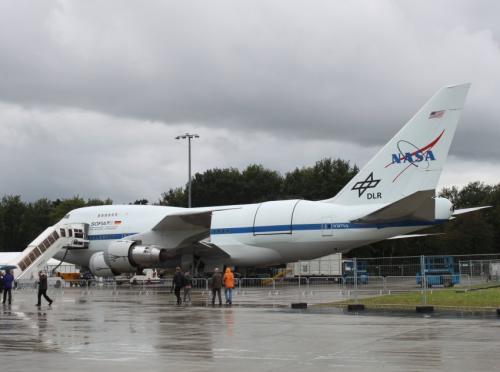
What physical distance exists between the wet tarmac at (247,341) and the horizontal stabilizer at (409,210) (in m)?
12.3

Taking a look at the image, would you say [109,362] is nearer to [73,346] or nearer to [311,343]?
[73,346]

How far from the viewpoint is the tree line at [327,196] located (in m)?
75.3

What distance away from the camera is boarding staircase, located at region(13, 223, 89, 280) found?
44.5 m

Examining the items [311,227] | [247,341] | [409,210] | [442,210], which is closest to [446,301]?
[409,210]

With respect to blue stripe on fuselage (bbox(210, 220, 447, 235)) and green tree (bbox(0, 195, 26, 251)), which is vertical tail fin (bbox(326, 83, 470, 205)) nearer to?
blue stripe on fuselage (bbox(210, 220, 447, 235))

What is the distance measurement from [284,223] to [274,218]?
2.54ft

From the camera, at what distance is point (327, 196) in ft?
243

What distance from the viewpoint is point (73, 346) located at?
13.8m

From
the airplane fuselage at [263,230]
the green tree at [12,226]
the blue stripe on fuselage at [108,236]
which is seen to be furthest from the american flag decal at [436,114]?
the green tree at [12,226]

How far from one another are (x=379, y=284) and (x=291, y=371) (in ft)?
75.1

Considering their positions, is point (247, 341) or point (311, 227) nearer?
point (247, 341)

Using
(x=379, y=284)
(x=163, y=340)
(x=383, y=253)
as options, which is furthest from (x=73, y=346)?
(x=383, y=253)

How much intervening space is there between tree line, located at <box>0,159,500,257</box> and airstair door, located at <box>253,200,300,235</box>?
32.6m

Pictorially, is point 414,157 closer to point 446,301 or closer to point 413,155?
point 413,155
